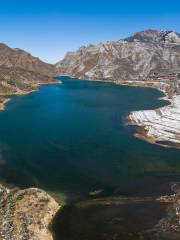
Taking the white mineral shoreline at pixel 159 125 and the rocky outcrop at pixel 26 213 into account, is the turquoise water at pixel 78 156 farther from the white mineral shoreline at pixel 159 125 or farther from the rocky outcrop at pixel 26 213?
the rocky outcrop at pixel 26 213

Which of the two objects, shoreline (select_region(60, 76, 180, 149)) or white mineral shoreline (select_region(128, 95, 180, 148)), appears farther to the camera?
white mineral shoreline (select_region(128, 95, 180, 148))

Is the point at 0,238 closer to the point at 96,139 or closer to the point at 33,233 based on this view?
the point at 33,233

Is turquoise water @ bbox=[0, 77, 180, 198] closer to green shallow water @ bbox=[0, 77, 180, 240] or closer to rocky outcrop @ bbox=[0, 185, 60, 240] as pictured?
green shallow water @ bbox=[0, 77, 180, 240]

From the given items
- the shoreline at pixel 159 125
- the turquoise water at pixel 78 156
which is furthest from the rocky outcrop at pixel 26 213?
the shoreline at pixel 159 125

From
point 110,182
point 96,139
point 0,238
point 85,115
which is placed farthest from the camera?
point 85,115

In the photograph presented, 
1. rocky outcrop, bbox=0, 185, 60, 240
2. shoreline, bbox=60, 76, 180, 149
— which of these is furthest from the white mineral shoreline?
rocky outcrop, bbox=0, 185, 60, 240

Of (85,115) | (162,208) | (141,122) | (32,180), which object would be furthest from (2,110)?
(162,208)

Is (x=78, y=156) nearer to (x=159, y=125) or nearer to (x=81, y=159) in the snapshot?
(x=81, y=159)

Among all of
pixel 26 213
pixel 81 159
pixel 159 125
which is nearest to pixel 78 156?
pixel 81 159
